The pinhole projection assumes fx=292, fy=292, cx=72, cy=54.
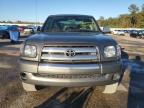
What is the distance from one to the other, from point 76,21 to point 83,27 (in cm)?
36

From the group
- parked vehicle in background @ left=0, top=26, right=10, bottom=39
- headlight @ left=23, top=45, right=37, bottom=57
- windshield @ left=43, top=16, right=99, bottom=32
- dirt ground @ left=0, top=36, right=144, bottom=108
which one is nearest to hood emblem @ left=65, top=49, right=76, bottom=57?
headlight @ left=23, top=45, right=37, bottom=57

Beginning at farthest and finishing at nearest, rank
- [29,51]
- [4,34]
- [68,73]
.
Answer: [4,34]
[29,51]
[68,73]

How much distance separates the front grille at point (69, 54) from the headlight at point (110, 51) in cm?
22

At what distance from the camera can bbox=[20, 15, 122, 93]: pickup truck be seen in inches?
196

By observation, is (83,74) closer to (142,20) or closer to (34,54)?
(34,54)

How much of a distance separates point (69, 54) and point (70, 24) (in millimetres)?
2279

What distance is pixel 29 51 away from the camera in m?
5.30

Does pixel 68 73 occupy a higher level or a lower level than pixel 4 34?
higher

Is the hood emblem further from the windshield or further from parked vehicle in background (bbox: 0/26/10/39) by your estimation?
parked vehicle in background (bbox: 0/26/10/39)

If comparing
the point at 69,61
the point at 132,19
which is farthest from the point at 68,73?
the point at 132,19

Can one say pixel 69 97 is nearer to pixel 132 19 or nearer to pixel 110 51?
pixel 110 51

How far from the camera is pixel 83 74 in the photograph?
4.97 meters

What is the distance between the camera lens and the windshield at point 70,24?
6.91 meters

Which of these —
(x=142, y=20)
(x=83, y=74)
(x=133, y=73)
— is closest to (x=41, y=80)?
(x=83, y=74)
